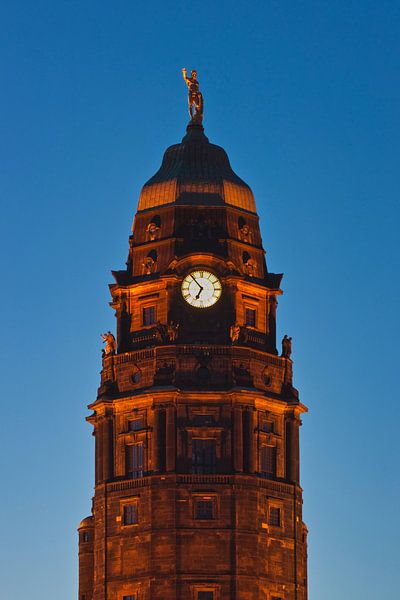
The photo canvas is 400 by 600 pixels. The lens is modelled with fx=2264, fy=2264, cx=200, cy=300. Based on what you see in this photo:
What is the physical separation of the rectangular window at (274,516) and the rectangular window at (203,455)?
5663 millimetres

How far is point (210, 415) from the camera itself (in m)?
172

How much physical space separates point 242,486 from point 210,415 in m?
6.05

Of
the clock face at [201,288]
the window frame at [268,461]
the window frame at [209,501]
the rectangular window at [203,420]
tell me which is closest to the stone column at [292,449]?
the window frame at [268,461]

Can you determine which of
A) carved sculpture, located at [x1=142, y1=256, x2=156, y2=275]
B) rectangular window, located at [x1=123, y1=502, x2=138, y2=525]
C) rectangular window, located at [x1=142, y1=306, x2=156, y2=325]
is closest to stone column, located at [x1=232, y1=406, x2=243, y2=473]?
rectangular window, located at [x1=123, y1=502, x2=138, y2=525]

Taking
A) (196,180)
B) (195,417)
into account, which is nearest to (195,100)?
(196,180)

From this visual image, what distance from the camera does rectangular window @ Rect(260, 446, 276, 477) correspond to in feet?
567

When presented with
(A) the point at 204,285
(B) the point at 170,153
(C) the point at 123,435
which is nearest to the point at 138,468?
(C) the point at 123,435

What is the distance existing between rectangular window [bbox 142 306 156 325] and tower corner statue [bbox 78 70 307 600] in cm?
17

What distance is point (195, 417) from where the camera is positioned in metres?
172

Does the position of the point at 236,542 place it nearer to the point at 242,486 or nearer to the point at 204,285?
the point at 242,486

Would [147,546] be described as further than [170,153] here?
No

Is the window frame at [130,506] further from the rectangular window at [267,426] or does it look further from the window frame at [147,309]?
the window frame at [147,309]

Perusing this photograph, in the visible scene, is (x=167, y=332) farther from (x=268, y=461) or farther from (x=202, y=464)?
(x=268, y=461)

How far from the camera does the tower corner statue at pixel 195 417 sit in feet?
553
